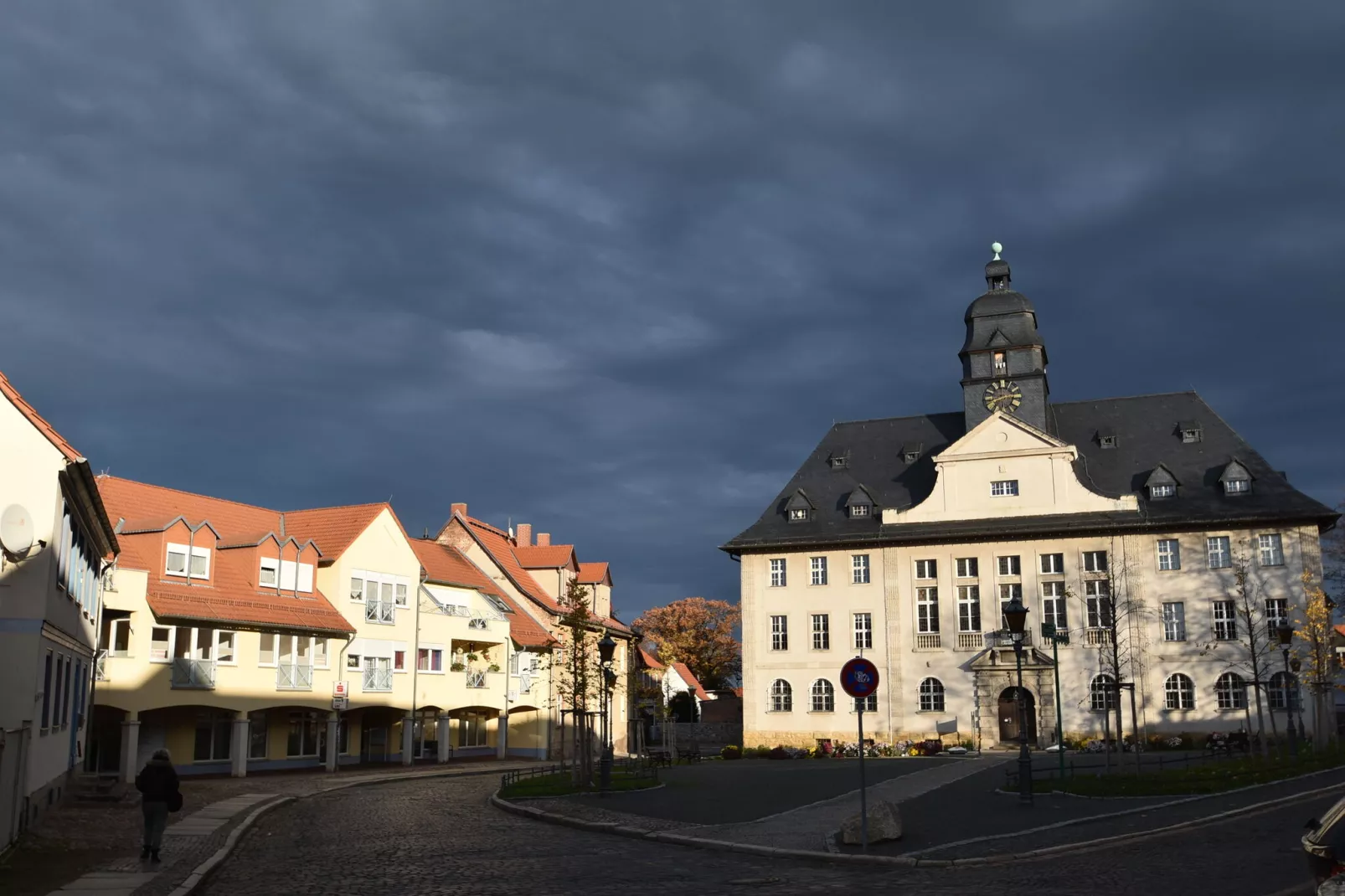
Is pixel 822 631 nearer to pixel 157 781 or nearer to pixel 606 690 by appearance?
pixel 606 690

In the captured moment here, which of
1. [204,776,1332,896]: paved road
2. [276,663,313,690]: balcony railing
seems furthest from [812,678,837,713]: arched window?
[204,776,1332,896]: paved road

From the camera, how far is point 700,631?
10650 centimetres

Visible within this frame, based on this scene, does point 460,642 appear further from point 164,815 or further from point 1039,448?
point 164,815

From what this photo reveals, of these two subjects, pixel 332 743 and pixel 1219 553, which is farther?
pixel 1219 553

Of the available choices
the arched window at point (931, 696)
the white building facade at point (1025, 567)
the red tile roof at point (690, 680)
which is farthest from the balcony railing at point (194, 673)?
the red tile roof at point (690, 680)

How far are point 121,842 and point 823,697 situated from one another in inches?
1850

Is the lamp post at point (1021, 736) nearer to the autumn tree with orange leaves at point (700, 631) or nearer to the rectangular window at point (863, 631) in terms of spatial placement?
the rectangular window at point (863, 631)

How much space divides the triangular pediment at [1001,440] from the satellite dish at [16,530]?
49.7m

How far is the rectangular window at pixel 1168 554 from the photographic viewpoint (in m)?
60.6

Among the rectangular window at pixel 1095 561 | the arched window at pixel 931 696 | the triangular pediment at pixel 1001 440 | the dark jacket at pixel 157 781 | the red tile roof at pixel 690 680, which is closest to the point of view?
the dark jacket at pixel 157 781

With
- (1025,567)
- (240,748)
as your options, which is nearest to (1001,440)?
(1025,567)

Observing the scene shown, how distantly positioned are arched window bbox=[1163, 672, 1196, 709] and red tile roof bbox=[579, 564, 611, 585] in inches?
1340

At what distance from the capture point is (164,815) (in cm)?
1905

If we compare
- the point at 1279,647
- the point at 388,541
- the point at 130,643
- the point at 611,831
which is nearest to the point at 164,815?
the point at 611,831
